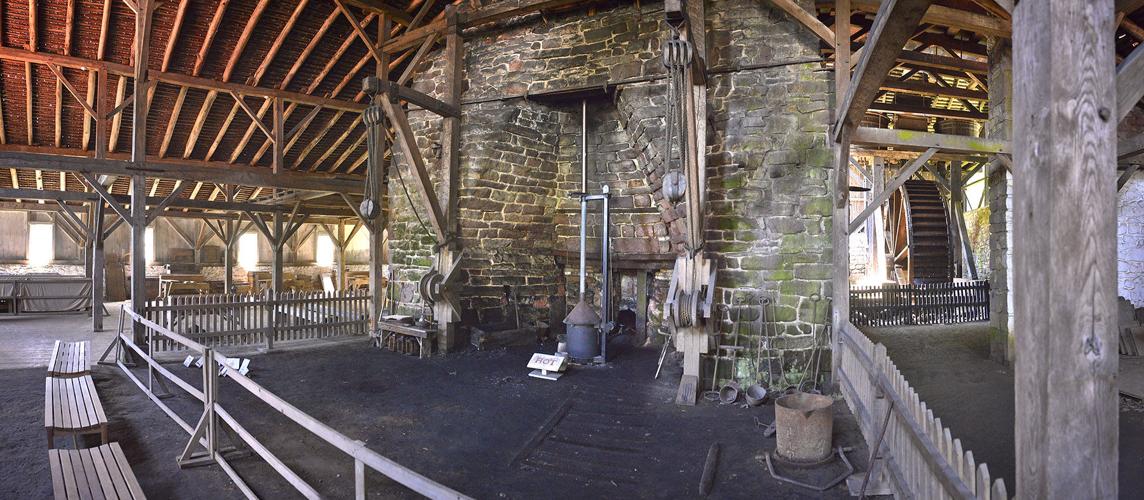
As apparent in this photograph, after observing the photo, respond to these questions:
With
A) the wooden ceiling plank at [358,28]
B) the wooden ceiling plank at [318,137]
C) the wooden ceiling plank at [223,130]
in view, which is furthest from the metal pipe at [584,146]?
the wooden ceiling plank at [223,130]

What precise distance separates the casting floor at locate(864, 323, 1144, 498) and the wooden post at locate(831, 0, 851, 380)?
43.3 inches

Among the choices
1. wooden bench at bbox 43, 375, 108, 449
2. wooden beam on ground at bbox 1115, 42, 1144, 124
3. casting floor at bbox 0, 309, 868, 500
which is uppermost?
wooden beam on ground at bbox 1115, 42, 1144, 124

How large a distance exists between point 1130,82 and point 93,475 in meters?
5.32

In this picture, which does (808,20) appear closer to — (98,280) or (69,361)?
(69,361)

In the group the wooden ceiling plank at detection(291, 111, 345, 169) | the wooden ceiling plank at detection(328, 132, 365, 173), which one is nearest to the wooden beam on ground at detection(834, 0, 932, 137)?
the wooden ceiling plank at detection(291, 111, 345, 169)

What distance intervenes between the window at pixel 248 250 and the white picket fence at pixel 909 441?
75.2 feet

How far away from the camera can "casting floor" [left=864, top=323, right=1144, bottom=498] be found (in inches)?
161

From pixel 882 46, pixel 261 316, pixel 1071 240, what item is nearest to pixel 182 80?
pixel 261 316

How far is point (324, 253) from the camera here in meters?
24.0

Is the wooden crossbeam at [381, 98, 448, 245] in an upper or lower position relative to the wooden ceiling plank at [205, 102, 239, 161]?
lower

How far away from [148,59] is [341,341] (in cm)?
572

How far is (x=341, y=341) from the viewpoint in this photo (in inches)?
379

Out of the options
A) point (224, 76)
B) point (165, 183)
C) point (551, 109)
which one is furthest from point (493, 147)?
point (165, 183)

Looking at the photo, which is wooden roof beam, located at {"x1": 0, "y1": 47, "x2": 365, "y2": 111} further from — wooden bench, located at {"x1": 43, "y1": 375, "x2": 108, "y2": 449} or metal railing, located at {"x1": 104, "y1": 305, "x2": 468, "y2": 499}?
wooden bench, located at {"x1": 43, "y1": 375, "x2": 108, "y2": 449}
